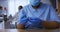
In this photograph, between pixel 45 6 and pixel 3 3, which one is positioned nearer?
pixel 45 6

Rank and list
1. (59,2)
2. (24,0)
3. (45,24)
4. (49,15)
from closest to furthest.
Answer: (45,24), (49,15), (59,2), (24,0)

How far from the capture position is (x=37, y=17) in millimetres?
972

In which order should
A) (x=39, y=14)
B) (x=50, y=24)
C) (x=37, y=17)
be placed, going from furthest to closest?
(x=39, y=14) < (x=37, y=17) < (x=50, y=24)

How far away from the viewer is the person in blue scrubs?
2.85 ft

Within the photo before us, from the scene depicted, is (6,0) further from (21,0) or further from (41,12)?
(41,12)

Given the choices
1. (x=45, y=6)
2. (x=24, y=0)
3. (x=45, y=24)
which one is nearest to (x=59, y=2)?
(x=24, y=0)

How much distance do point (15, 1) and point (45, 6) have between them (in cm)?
322

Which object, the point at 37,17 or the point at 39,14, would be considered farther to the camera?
the point at 39,14

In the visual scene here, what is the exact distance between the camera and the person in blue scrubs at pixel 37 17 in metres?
0.87

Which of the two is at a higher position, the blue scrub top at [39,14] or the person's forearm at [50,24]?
the blue scrub top at [39,14]

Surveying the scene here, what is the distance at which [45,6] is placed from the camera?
3.59 ft

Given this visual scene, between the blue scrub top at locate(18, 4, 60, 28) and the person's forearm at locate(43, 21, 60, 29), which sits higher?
the blue scrub top at locate(18, 4, 60, 28)

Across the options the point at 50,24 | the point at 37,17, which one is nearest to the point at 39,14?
the point at 37,17

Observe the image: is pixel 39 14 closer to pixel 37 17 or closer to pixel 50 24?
pixel 37 17
